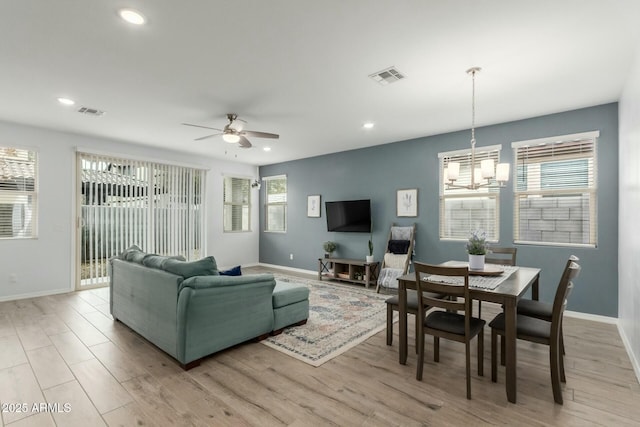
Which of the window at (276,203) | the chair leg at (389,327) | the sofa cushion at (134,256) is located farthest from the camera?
the window at (276,203)

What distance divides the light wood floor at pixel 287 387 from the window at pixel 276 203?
4.80m

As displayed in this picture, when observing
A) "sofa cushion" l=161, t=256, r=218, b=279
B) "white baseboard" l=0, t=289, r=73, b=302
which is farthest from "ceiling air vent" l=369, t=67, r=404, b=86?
"white baseboard" l=0, t=289, r=73, b=302

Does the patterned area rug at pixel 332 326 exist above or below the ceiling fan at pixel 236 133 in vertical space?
below

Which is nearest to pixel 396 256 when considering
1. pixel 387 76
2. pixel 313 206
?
pixel 313 206

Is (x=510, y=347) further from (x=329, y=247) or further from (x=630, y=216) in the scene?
(x=329, y=247)

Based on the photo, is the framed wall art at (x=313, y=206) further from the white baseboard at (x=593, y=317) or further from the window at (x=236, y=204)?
the white baseboard at (x=593, y=317)

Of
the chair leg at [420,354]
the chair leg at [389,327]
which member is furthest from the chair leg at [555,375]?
the chair leg at [389,327]

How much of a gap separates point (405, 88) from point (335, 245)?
378cm

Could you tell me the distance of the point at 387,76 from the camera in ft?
10.2

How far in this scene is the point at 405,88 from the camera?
11.2 ft

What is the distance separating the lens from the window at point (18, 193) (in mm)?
4664

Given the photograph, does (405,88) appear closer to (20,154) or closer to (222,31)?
(222,31)

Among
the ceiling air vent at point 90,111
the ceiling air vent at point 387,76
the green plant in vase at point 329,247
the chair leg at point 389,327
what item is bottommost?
the chair leg at point 389,327

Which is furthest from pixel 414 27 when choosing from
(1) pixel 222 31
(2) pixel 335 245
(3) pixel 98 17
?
(2) pixel 335 245
